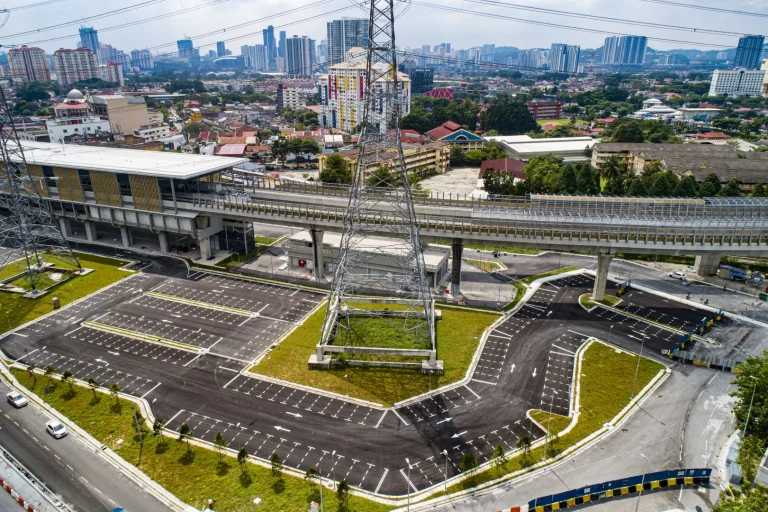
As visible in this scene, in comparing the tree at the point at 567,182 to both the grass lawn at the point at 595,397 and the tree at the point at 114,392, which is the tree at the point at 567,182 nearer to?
the grass lawn at the point at 595,397

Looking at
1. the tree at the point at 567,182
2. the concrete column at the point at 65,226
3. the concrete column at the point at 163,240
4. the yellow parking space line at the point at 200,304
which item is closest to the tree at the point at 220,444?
the yellow parking space line at the point at 200,304

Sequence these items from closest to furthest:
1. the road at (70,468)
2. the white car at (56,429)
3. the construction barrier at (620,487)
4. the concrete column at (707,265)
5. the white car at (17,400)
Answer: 1. the construction barrier at (620,487)
2. the road at (70,468)
3. the white car at (56,429)
4. the white car at (17,400)
5. the concrete column at (707,265)

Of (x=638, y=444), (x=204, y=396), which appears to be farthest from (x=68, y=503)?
(x=638, y=444)

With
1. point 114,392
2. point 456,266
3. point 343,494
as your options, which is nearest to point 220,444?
point 343,494

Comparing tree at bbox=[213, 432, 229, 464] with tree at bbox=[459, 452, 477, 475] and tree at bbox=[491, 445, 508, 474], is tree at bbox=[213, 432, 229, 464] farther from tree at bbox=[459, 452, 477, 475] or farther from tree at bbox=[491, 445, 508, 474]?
tree at bbox=[491, 445, 508, 474]

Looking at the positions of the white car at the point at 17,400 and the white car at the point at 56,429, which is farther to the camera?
the white car at the point at 17,400

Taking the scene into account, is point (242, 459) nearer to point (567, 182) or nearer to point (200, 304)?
point (200, 304)

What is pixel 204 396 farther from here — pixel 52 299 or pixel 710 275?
pixel 710 275
